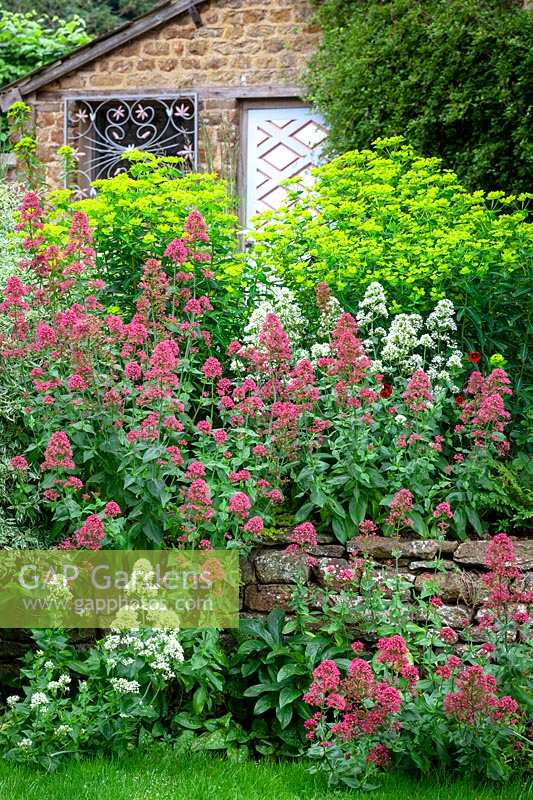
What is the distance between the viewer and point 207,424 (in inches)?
170

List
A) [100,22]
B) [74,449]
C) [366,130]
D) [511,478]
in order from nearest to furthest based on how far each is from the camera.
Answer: [74,449] → [511,478] → [366,130] → [100,22]

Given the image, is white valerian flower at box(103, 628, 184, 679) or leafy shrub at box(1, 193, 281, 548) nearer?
white valerian flower at box(103, 628, 184, 679)

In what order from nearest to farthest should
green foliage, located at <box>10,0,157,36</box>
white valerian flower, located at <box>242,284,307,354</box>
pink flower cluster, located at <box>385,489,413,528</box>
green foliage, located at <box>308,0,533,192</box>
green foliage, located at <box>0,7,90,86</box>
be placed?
pink flower cluster, located at <box>385,489,413,528</box>, white valerian flower, located at <box>242,284,307,354</box>, green foliage, located at <box>308,0,533,192</box>, green foliage, located at <box>0,7,90,86</box>, green foliage, located at <box>10,0,157,36</box>

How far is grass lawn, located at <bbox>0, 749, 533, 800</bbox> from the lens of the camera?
3.47 metres

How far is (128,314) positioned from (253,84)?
594cm

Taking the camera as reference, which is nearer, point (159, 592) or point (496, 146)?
point (159, 592)

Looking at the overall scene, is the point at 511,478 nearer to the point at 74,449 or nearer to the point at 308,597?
the point at 308,597

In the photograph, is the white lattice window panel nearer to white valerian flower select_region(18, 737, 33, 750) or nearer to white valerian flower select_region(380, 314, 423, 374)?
white valerian flower select_region(380, 314, 423, 374)

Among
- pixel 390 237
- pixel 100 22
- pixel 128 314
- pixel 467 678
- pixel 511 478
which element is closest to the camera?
pixel 467 678

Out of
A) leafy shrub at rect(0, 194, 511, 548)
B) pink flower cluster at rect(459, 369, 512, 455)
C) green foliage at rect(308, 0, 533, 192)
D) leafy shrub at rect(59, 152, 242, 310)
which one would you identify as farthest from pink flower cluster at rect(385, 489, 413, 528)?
green foliage at rect(308, 0, 533, 192)

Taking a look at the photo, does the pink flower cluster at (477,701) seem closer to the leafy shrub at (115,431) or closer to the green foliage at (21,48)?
the leafy shrub at (115,431)

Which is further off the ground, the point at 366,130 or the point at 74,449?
the point at 366,130

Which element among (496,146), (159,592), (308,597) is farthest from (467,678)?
(496,146)

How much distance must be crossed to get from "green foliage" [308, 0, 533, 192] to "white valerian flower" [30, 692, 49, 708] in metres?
5.55
